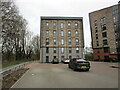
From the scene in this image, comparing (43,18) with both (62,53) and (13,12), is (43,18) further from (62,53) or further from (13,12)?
(13,12)

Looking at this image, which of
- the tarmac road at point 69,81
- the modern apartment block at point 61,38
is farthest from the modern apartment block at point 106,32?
the tarmac road at point 69,81

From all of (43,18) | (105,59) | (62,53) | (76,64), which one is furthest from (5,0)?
(105,59)

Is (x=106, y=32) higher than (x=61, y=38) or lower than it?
higher

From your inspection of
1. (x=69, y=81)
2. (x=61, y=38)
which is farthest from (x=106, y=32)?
(x=69, y=81)

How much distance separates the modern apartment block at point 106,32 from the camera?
4330 centimetres

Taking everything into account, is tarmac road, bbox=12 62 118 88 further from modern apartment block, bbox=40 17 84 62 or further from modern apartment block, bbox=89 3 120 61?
modern apartment block, bbox=89 3 120 61

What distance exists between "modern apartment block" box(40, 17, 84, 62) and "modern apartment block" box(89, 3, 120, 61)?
8.92 meters

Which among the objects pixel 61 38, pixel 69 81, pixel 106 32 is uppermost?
pixel 106 32

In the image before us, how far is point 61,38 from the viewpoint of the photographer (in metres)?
43.7

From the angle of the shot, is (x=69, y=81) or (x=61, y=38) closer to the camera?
(x=69, y=81)

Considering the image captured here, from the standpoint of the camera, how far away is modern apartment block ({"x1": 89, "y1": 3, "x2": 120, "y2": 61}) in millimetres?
43303

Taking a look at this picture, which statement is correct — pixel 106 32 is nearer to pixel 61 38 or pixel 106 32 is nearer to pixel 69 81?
pixel 61 38

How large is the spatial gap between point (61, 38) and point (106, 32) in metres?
17.2

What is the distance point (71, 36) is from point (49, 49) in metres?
9.06
